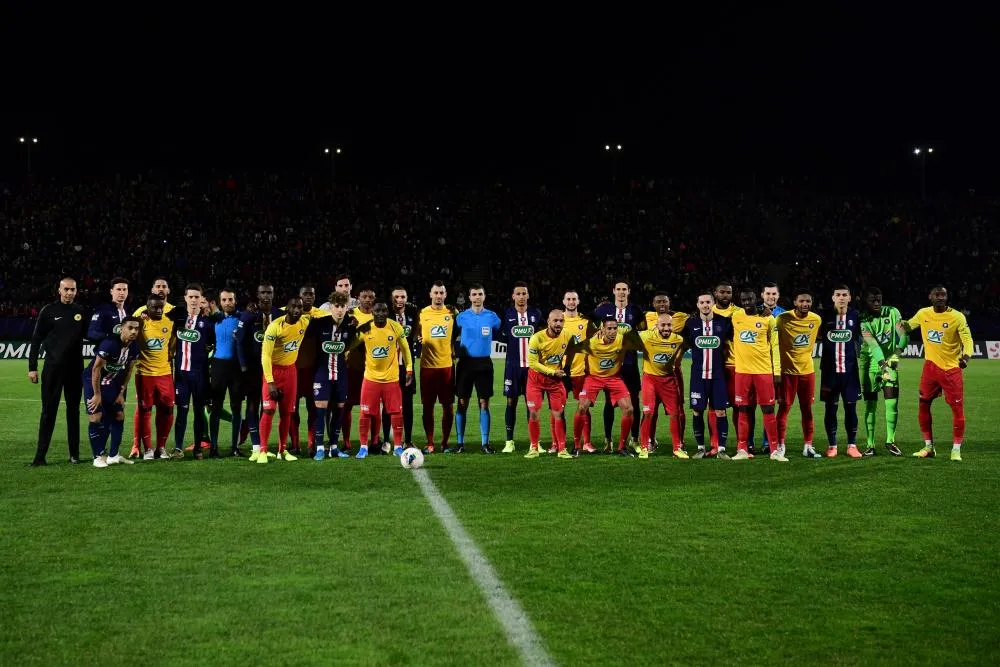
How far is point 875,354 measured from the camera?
460 inches

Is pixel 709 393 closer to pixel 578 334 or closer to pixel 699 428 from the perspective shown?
pixel 699 428

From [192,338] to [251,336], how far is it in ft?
A: 2.10

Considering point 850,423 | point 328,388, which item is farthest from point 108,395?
point 850,423

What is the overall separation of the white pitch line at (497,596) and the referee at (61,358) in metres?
4.65

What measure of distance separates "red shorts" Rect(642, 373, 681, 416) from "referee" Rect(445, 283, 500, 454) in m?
1.77

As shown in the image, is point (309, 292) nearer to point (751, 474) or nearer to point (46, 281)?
point (751, 474)

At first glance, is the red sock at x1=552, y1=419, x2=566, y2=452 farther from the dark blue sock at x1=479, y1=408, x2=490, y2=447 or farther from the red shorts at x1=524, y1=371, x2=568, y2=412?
the dark blue sock at x1=479, y1=408, x2=490, y2=447

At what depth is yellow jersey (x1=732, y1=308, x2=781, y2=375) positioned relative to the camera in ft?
36.7

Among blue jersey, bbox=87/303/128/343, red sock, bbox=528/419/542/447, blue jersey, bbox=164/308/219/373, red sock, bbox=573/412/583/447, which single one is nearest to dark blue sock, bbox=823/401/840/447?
red sock, bbox=573/412/583/447

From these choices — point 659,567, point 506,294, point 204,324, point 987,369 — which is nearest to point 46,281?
point 506,294

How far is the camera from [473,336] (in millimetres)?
11789

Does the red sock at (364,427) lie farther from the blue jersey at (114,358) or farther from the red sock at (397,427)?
the blue jersey at (114,358)

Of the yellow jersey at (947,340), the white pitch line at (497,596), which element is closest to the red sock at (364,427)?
the white pitch line at (497,596)

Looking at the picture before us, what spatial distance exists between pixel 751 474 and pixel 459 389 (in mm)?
3536
